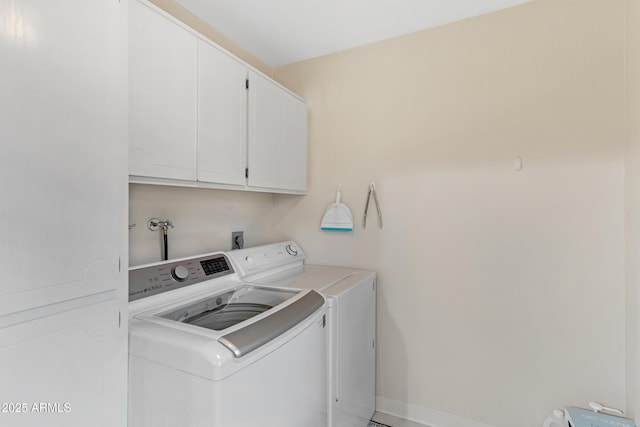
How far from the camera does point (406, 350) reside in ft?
6.50

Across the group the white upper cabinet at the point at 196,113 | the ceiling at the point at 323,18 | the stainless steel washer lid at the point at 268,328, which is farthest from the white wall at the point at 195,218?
the ceiling at the point at 323,18

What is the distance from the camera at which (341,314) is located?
1509 mm

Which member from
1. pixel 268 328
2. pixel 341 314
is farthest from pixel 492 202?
pixel 268 328

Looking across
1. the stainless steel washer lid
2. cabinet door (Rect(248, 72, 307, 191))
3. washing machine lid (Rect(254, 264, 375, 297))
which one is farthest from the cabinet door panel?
the stainless steel washer lid

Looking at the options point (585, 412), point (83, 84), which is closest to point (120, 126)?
point (83, 84)

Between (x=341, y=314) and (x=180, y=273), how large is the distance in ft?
2.65

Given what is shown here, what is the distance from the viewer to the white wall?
4.89ft

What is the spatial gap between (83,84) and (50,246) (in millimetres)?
435

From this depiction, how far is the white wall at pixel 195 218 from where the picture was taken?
1489mm

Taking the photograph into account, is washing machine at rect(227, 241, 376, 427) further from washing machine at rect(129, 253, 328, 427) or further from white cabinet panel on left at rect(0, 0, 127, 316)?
white cabinet panel on left at rect(0, 0, 127, 316)

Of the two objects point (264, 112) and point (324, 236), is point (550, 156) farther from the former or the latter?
point (264, 112)

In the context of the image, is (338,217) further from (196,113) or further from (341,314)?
(196,113)

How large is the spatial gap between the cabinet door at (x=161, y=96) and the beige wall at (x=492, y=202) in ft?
3.68

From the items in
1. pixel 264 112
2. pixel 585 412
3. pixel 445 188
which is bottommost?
pixel 585 412
